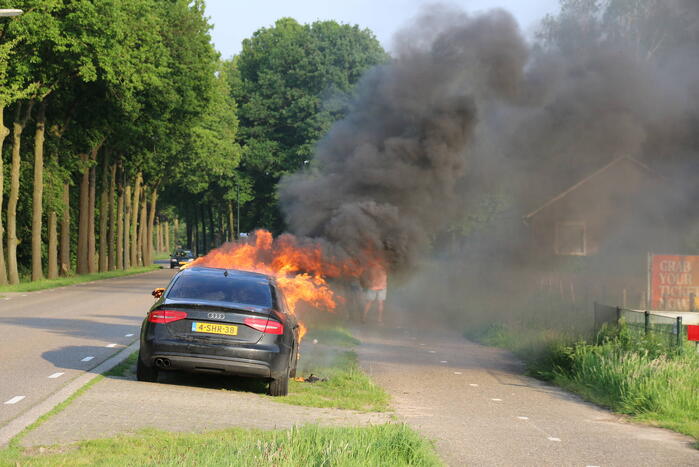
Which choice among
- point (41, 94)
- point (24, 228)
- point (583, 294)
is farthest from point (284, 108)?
point (583, 294)

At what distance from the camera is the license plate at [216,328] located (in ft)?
34.8

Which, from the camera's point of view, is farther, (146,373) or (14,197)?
(14,197)

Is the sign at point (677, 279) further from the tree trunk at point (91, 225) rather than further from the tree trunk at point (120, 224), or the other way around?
the tree trunk at point (120, 224)

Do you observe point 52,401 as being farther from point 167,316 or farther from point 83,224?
point 83,224

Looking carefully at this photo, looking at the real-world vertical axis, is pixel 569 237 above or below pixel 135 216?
below

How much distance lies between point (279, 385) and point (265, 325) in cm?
70

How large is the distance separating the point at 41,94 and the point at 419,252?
19.1 meters

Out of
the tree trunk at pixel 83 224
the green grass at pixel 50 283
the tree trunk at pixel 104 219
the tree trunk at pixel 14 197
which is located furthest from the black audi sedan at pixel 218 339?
the tree trunk at pixel 104 219

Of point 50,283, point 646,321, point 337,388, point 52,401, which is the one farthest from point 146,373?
point 50,283

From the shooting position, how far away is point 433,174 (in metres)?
22.3

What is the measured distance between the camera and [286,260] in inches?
746

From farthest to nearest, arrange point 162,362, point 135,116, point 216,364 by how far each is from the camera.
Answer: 1. point 135,116
2. point 162,362
3. point 216,364

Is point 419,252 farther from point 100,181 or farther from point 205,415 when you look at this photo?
point 100,181

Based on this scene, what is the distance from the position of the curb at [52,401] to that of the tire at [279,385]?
210 cm
